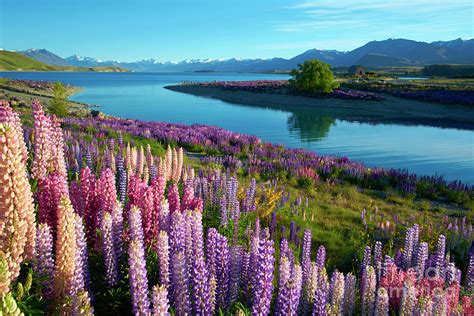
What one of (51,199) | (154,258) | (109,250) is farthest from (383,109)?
(109,250)

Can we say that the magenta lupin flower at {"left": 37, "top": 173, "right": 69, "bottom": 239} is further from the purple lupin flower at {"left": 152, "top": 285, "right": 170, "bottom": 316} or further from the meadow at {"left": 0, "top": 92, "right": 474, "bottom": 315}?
the purple lupin flower at {"left": 152, "top": 285, "right": 170, "bottom": 316}

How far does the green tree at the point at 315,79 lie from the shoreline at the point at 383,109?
2072 millimetres

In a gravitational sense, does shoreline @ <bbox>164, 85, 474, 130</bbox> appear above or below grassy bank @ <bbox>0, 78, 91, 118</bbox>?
below

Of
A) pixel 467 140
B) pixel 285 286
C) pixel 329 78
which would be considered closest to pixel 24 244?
pixel 285 286

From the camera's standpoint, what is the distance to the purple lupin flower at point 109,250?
3.85 meters

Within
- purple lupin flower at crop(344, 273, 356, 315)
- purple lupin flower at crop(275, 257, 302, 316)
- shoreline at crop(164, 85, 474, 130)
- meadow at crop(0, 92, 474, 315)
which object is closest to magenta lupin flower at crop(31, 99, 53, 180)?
meadow at crop(0, 92, 474, 315)

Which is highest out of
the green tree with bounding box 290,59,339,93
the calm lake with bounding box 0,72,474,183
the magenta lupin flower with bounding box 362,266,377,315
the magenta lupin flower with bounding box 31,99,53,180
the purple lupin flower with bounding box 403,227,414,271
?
the green tree with bounding box 290,59,339,93

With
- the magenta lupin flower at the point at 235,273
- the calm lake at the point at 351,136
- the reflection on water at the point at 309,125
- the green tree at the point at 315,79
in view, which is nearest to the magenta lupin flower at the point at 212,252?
the magenta lupin flower at the point at 235,273

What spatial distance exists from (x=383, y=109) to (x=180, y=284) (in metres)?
55.9

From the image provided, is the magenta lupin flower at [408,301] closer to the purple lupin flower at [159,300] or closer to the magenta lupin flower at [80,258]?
the purple lupin flower at [159,300]

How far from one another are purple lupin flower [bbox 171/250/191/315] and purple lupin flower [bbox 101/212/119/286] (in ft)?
2.27

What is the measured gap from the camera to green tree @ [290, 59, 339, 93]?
214 ft

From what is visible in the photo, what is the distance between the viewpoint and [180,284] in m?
3.54

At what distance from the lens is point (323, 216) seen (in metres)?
11.5
